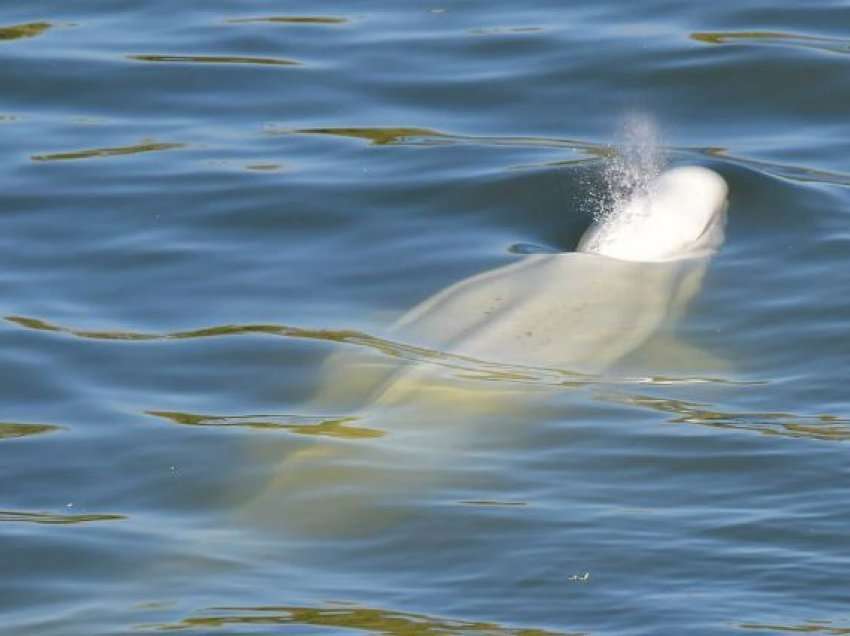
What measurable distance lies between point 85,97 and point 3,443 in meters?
5.42

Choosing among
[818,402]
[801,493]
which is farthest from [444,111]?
[801,493]

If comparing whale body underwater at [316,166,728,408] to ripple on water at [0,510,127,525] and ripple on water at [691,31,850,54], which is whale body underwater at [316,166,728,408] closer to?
ripple on water at [0,510,127,525]

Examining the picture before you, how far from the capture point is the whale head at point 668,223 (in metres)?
10.5

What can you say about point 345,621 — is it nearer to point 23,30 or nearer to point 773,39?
point 773,39

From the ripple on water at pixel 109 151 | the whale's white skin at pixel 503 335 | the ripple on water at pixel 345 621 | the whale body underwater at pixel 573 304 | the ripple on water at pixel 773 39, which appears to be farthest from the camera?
the ripple on water at pixel 773 39

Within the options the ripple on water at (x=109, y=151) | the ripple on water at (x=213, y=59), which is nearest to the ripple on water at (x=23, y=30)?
the ripple on water at (x=213, y=59)

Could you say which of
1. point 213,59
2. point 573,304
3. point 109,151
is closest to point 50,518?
point 573,304

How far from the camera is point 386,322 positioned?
9484 millimetres

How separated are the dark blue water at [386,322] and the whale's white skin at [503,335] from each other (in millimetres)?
38

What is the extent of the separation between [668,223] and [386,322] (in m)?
1.95

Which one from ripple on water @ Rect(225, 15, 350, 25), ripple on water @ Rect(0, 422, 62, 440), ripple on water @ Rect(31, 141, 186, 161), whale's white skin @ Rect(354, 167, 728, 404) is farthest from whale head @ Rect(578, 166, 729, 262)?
ripple on water @ Rect(225, 15, 350, 25)

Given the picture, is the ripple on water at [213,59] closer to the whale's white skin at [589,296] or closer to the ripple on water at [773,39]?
the ripple on water at [773,39]

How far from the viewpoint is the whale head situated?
10.5 m

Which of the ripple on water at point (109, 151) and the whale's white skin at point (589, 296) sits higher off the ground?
the ripple on water at point (109, 151)
